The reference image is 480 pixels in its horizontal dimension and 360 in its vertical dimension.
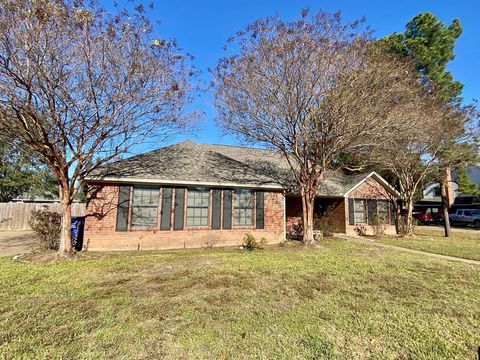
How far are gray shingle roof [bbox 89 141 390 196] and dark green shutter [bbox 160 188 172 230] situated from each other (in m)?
0.60

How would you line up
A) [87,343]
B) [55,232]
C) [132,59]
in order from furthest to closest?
1. [55,232]
2. [132,59]
3. [87,343]

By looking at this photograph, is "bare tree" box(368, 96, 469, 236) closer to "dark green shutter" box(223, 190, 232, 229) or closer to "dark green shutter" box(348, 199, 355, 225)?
"dark green shutter" box(348, 199, 355, 225)

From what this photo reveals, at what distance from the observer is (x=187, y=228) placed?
12539 millimetres

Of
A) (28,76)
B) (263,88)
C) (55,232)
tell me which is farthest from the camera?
(263,88)

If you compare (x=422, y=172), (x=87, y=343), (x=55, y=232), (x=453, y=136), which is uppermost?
(x=453, y=136)

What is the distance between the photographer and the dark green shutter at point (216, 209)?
13.0 metres

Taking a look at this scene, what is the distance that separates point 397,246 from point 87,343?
46.1 feet

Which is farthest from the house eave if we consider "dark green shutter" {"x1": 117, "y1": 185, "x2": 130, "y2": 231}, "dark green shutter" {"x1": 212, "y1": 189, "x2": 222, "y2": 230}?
"dark green shutter" {"x1": 117, "y1": 185, "x2": 130, "y2": 231}

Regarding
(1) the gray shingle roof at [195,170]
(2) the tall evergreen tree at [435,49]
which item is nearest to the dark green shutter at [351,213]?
(1) the gray shingle roof at [195,170]

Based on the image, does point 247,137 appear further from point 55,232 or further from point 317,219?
point 55,232

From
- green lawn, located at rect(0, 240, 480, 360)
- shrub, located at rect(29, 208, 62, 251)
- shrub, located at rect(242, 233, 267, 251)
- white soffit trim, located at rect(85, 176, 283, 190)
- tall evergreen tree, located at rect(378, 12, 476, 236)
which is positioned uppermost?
tall evergreen tree, located at rect(378, 12, 476, 236)

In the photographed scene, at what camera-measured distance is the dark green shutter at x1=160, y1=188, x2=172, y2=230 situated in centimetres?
1216

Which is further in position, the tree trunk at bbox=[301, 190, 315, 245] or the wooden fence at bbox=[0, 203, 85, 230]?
the wooden fence at bbox=[0, 203, 85, 230]

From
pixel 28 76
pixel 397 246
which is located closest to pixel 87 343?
pixel 28 76
